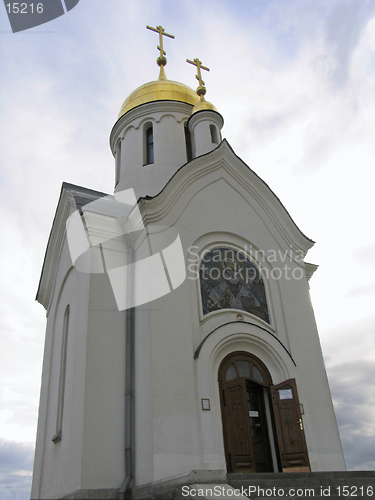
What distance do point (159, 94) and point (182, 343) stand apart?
8.22 m

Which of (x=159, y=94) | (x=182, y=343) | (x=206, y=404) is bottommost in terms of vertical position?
(x=206, y=404)

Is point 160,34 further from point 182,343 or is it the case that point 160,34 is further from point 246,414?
point 246,414

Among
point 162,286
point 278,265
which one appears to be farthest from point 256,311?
point 162,286

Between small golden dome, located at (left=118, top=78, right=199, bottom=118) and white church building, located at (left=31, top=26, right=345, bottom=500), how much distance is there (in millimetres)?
2652

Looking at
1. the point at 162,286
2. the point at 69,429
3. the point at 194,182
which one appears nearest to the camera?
the point at 69,429

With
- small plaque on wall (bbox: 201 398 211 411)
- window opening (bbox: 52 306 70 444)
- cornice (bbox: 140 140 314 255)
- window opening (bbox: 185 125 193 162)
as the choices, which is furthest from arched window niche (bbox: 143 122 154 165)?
small plaque on wall (bbox: 201 398 211 411)

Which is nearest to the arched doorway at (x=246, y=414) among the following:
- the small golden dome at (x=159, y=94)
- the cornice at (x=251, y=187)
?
the cornice at (x=251, y=187)

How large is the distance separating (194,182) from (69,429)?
5.36 meters

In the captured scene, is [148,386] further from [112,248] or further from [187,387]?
[112,248]

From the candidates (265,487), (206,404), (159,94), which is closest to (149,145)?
(159,94)

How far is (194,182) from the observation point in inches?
376

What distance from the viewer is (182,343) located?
746 cm

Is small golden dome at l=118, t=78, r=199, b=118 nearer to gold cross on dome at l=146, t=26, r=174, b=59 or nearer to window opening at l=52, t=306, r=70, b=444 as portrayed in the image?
gold cross on dome at l=146, t=26, r=174, b=59

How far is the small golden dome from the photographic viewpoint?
12875mm
